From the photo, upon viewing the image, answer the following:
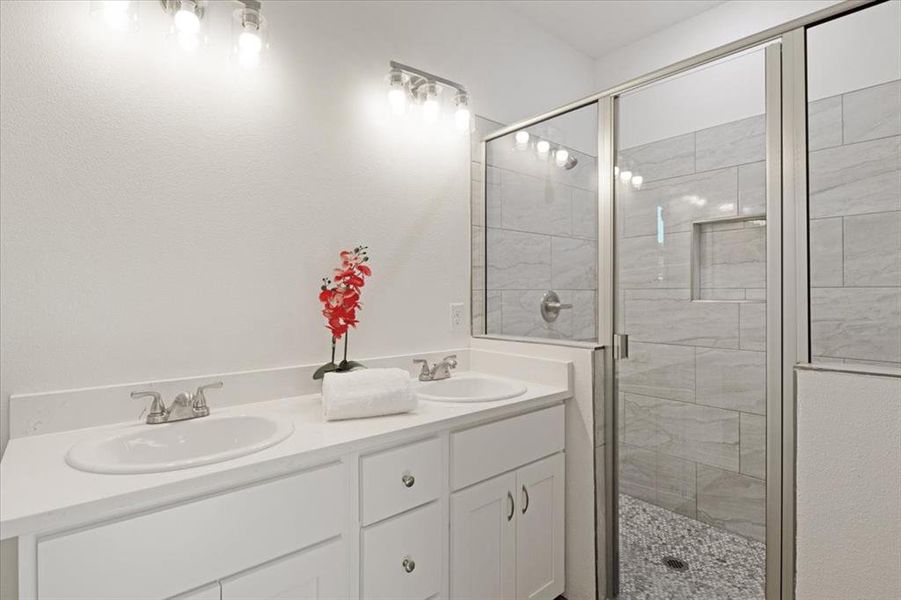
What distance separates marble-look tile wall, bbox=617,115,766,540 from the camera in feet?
5.16

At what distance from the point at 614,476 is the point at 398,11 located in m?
2.01

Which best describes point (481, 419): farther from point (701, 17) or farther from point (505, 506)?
point (701, 17)

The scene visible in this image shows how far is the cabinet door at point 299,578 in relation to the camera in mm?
1016

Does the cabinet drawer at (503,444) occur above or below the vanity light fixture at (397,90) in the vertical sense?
below

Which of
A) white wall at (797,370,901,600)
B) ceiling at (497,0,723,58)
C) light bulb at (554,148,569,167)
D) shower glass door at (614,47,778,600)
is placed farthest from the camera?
ceiling at (497,0,723,58)

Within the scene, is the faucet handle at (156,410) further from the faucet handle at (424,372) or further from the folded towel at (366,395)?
the faucet handle at (424,372)

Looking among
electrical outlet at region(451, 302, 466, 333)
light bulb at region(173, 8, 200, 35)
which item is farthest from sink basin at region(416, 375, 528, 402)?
light bulb at region(173, 8, 200, 35)

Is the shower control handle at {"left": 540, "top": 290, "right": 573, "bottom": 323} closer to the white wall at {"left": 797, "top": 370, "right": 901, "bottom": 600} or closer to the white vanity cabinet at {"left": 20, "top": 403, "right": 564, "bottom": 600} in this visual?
the white vanity cabinet at {"left": 20, "top": 403, "right": 564, "bottom": 600}

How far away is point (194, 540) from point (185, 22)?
1368 millimetres

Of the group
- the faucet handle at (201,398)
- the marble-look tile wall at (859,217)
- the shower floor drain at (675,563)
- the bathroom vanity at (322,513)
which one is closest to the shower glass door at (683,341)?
the shower floor drain at (675,563)

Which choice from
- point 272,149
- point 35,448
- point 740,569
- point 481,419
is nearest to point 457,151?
point 272,149

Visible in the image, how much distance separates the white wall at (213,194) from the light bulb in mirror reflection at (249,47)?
78 millimetres

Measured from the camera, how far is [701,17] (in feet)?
8.02

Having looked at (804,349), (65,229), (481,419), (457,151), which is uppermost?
(457,151)
